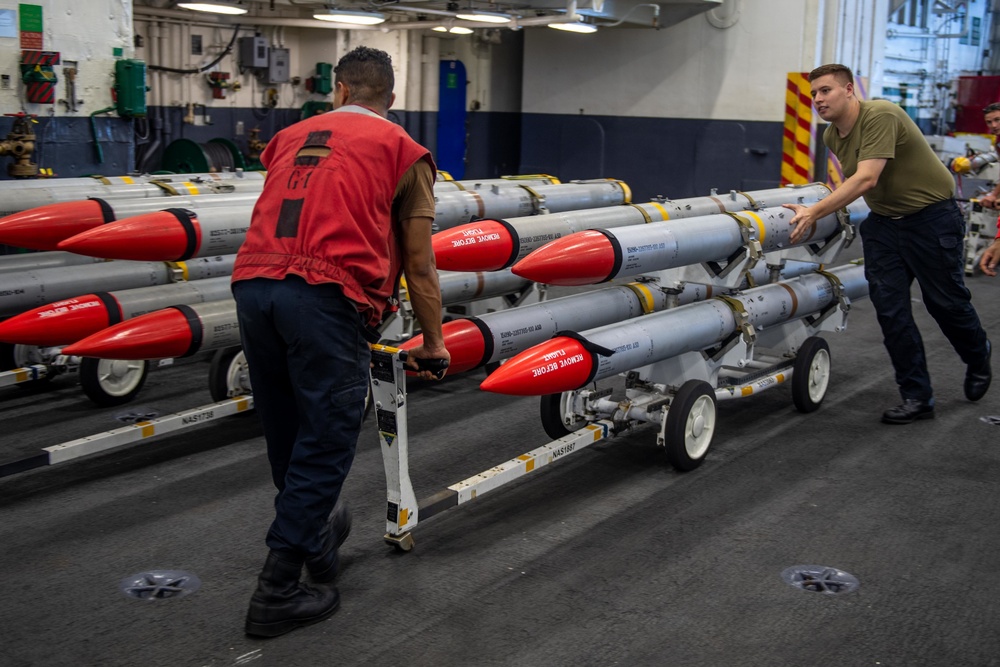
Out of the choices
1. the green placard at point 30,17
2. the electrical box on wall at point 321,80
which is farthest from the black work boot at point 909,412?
the electrical box on wall at point 321,80

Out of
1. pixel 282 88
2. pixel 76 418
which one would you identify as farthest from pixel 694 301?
pixel 282 88

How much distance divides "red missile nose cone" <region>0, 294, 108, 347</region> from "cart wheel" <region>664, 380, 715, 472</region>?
109 inches

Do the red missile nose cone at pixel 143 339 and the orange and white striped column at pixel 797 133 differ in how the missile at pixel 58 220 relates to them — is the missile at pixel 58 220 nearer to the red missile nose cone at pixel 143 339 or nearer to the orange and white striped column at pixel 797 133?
the red missile nose cone at pixel 143 339

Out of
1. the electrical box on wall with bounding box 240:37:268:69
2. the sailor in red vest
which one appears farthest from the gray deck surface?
the electrical box on wall with bounding box 240:37:268:69

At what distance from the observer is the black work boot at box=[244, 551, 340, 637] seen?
3049 mm

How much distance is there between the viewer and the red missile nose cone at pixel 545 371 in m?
4.04

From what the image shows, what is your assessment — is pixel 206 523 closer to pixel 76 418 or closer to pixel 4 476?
pixel 4 476

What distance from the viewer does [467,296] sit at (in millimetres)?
5984

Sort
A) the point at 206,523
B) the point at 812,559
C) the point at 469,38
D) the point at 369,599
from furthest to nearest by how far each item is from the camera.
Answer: the point at 469,38
the point at 206,523
the point at 812,559
the point at 369,599

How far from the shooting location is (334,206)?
2.89m

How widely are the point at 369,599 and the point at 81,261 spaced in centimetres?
330

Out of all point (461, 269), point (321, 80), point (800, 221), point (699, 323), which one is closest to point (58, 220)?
point (461, 269)

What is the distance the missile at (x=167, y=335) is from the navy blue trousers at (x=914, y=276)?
334 cm

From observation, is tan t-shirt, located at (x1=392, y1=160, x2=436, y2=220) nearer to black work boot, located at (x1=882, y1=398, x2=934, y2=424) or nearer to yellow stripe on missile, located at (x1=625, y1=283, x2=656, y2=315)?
yellow stripe on missile, located at (x1=625, y1=283, x2=656, y2=315)
